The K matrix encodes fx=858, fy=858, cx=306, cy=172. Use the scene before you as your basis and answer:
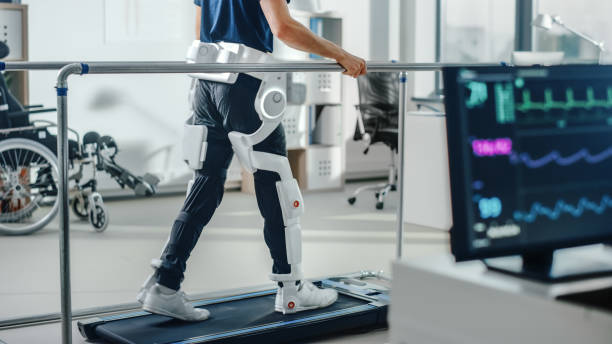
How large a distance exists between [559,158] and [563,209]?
0.23 feet

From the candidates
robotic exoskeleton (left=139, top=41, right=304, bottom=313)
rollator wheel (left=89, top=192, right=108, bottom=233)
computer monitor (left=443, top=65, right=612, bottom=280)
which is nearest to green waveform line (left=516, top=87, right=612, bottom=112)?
computer monitor (left=443, top=65, right=612, bottom=280)

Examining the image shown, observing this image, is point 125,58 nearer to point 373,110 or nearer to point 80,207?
point 80,207

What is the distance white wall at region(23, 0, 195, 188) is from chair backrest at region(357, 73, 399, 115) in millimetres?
1301

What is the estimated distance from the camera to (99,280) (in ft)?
12.3

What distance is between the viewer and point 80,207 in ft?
16.9

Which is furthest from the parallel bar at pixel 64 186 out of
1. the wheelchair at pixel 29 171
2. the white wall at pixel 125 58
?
the white wall at pixel 125 58

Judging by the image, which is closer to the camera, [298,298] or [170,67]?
[170,67]

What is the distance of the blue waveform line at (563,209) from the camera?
1152 millimetres

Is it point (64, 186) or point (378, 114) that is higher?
point (378, 114)

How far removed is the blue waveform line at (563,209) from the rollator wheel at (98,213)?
388 centimetres

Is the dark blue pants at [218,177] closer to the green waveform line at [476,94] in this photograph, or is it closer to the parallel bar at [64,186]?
the parallel bar at [64,186]

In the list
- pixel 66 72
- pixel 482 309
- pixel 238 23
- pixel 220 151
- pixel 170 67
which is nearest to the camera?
pixel 482 309

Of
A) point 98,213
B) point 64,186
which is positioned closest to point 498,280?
point 64,186

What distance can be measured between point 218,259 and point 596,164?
10.2 ft
